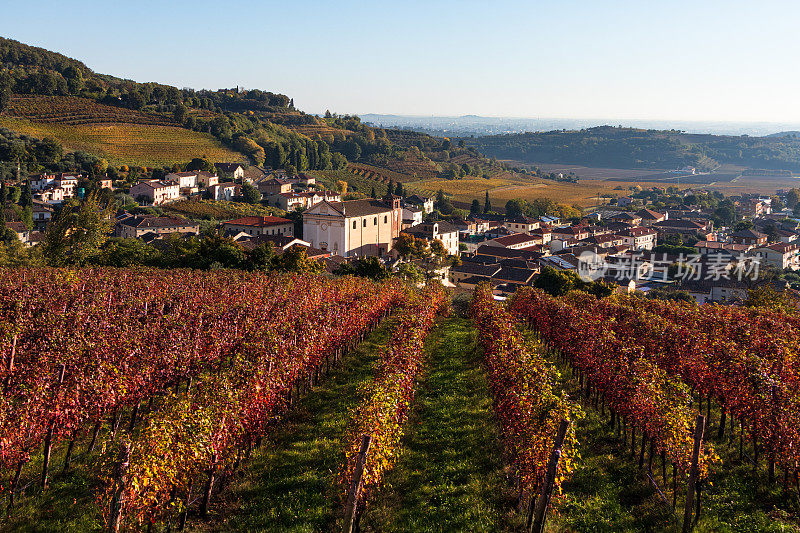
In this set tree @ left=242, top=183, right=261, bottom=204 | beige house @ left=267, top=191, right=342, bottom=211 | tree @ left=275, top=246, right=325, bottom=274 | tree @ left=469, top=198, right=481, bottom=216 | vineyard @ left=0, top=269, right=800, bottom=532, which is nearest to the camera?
vineyard @ left=0, top=269, right=800, bottom=532

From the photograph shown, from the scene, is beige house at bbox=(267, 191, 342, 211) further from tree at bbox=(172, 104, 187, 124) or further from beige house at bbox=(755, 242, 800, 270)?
beige house at bbox=(755, 242, 800, 270)

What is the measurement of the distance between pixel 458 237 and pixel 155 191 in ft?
160

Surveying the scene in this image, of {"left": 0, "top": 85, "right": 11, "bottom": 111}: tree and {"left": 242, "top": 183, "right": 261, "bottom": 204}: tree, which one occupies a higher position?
{"left": 0, "top": 85, "right": 11, "bottom": 111}: tree

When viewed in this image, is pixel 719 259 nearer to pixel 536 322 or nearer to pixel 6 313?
pixel 536 322

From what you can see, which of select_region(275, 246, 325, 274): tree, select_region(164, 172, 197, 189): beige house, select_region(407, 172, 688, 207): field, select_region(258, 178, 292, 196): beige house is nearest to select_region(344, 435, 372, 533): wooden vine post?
select_region(275, 246, 325, 274): tree

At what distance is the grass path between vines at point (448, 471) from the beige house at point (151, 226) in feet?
206

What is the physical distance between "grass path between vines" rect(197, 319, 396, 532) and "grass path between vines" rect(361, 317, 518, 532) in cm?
116

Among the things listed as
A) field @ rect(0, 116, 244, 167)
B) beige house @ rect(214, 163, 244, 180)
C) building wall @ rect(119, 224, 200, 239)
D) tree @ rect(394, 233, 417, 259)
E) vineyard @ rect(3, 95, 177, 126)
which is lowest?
tree @ rect(394, 233, 417, 259)

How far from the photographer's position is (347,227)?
69438 millimetres

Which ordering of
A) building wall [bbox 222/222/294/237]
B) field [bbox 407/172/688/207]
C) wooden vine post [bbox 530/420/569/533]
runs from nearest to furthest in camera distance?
wooden vine post [bbox 530/420/569/533]
building wall [bbox 222/222/294/237]
field [bbox 407/172/688/207]

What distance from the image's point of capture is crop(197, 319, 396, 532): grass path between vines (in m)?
11.4

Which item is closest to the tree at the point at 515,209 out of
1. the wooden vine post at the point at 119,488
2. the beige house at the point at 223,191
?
the beige house at the point at 223,191

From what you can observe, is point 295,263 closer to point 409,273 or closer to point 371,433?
point 409,273

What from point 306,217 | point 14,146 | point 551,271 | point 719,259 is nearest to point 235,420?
point 551,271
